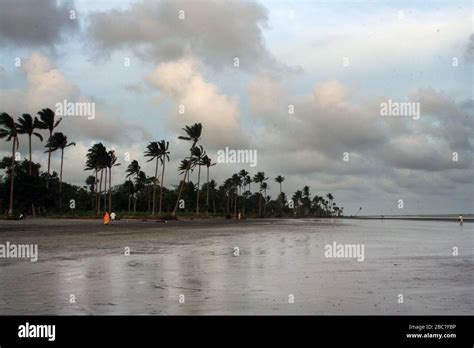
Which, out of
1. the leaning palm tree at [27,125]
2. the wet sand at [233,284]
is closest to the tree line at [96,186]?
the leaning palm tree at [27,125]

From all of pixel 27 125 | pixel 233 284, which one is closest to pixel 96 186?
pixel 27 125

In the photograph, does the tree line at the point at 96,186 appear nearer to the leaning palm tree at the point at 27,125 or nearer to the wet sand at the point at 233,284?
the leaning palm tree at the point at 27,125

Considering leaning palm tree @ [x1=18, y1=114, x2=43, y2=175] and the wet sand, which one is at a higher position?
leaning palm tree @ [x1=18, y1=114, x2=43, y2=175]

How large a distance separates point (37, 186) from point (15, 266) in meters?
65.4

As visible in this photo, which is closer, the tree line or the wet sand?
the wet sand

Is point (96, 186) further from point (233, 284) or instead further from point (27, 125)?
point (233, 284)

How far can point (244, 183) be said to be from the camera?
18412 centimetres

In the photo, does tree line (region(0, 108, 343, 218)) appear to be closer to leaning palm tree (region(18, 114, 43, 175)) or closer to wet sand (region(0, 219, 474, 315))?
leaning palm tree (region(18, 114, 43, 175))

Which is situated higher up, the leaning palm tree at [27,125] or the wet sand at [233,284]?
the leaning palm tree at [27,125]

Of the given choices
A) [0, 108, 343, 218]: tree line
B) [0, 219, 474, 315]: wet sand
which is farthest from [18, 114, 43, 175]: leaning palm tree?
[0, 219, 474, 315]: wet sand
